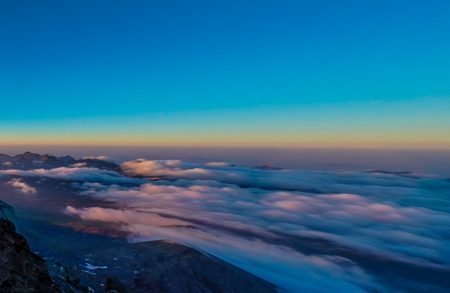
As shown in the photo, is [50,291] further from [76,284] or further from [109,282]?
[109,282]

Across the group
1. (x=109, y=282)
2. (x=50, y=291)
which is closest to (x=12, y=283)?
(x=50, y=291)

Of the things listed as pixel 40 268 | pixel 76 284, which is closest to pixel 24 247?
pixel 40 268

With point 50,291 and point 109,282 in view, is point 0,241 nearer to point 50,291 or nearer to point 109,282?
point 50,291

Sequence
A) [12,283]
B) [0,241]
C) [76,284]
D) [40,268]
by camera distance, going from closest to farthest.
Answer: [12,283], [0,241], [40,268], [76,284]

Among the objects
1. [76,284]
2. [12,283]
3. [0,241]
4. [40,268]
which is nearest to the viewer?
[12,283]

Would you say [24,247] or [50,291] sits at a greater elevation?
[24,247]

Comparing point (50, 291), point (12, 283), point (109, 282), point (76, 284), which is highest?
point (12, 283)

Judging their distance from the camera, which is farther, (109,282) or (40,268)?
(109,282)
